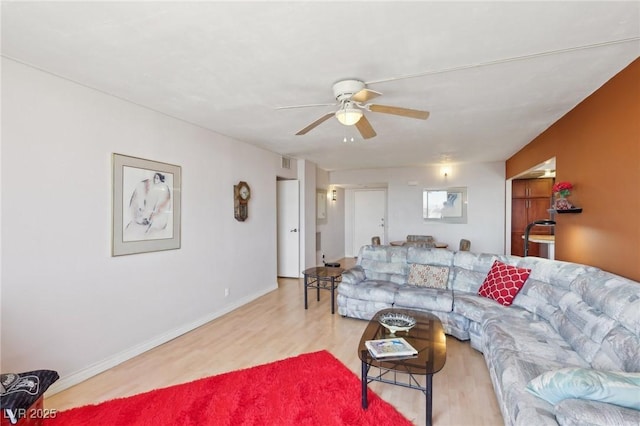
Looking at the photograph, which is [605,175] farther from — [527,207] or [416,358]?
[527,207]

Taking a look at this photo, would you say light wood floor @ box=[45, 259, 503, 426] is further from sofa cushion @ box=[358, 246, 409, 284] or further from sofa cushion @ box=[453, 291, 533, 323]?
sofa cushion @ box=[358, 246, 409, 284]

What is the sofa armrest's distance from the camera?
3.86 m

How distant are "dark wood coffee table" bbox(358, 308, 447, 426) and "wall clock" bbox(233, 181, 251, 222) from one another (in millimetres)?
2523

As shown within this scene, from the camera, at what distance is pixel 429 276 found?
3697mm

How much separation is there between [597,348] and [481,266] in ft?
5.65

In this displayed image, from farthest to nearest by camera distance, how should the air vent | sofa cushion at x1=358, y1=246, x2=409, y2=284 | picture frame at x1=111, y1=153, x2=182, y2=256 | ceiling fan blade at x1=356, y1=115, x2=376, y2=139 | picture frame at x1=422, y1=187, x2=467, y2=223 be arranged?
picture frame at x1=422, y1=187, x2=467, y2=223 → the air vent → sofa cushion at x1=358, y1=246, x2=409, y2=284 → picture frame at x1=111, y1=153, x2=182, y2=256 → ceiling fan blade at x1=356, y1=115, x2=376, y2=139

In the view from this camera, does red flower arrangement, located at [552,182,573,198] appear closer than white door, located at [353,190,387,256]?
Yes

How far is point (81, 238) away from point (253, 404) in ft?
6.30

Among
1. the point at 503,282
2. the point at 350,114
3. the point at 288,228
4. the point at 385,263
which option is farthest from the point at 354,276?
the point at 288,228

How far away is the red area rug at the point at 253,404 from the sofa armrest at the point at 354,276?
55.6 inches

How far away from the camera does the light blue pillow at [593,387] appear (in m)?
A: 1.20

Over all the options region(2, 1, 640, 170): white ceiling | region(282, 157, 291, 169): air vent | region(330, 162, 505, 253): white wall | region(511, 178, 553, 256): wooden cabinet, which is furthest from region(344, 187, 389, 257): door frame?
region(2, 1, 640, 170): white ceiling

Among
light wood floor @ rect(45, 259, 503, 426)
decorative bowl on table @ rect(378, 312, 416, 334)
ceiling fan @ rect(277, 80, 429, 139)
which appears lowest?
light wood floor @ rect(45, 259, 503, 426)

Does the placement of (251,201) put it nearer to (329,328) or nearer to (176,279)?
(176,279)
